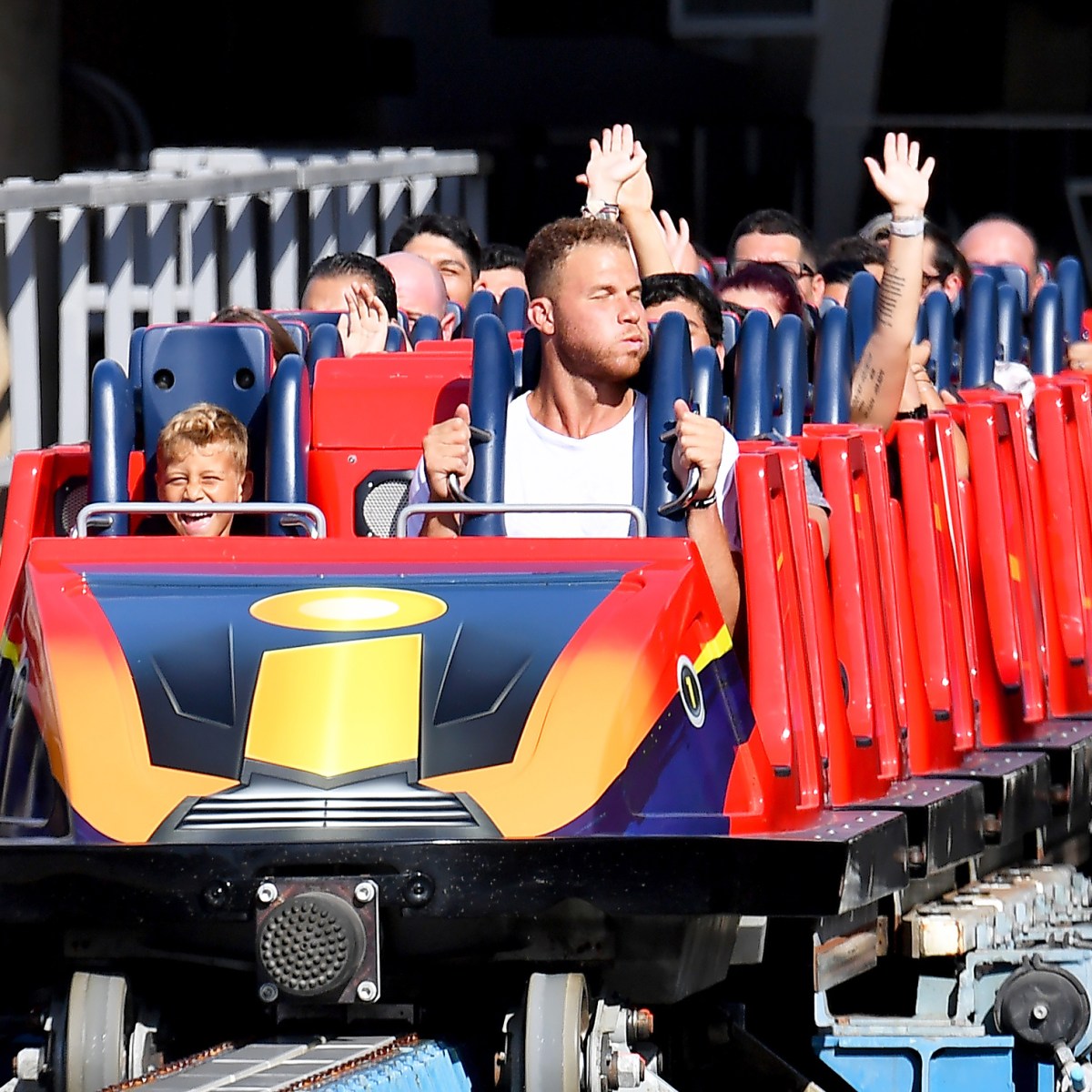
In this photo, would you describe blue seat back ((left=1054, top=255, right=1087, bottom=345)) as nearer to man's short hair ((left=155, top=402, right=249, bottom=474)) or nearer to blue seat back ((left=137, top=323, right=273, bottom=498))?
blue seat back ((left=137, top=323, right=273, bottom=498))

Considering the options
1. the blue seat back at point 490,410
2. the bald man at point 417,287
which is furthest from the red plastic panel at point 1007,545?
the bald man at point 417,287

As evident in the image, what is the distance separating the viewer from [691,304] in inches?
270

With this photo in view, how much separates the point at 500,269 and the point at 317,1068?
6207 mm

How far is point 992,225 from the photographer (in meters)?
11.6

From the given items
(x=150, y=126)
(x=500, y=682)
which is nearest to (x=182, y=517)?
(x=500, y=682)

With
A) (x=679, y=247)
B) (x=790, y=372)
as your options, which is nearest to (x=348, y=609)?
(x=790, y=372)

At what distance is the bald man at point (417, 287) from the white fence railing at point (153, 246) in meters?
1.26

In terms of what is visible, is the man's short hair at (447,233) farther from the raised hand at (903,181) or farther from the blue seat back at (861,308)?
the raised hand at (903,181)

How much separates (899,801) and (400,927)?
147 cm

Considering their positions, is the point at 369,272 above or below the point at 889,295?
above

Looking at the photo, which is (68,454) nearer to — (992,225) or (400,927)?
(400,927)

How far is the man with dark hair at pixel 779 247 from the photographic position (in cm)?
898

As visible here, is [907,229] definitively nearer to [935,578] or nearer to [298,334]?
[935,578]

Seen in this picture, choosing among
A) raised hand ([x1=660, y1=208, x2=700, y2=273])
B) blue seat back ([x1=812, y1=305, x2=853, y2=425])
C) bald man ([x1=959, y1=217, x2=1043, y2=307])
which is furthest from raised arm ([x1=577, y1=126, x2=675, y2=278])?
bald man ([x1=959, y1=217, x2=1043, y2=307])
